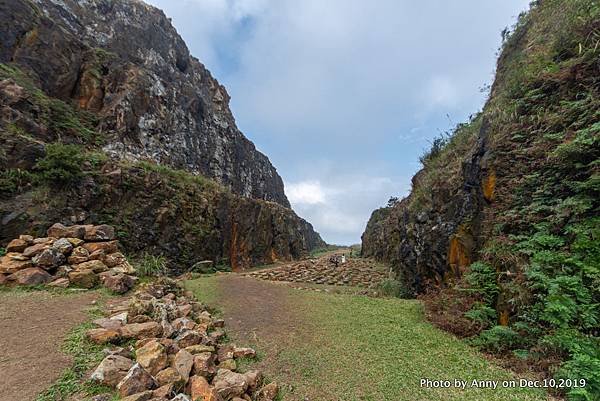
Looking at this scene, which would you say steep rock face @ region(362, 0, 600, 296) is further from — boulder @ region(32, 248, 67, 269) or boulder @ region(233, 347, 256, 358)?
boulder @ region(32, 248, 67, 269)

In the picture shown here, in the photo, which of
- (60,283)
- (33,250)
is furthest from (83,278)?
(33,250)

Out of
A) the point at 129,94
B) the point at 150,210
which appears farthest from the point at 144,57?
the point at 150,210

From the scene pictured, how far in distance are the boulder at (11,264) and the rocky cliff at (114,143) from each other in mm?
2496

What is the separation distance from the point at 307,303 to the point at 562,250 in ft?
18.8

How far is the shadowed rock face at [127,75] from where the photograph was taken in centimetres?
1475

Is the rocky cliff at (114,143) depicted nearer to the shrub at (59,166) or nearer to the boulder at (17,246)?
the shrub at (59,166)

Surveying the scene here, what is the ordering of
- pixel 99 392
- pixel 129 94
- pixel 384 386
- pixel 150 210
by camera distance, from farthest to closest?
pixel 129 94, pixel 150 210, pixel 384 386, pixel 99 392

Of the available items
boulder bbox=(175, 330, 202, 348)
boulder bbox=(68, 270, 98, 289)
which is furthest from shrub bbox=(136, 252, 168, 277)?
boulder bbox=(175, 330, 202, 348)

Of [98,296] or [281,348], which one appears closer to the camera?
[281,348]

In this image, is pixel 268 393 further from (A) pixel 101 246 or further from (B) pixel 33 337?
(A) pixel 101 246

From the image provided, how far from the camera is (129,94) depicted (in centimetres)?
1822

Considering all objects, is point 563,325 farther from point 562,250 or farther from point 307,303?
point 307,303

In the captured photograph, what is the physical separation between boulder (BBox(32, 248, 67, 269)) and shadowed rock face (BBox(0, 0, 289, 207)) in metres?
9.56

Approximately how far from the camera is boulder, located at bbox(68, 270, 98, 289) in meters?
6.61
